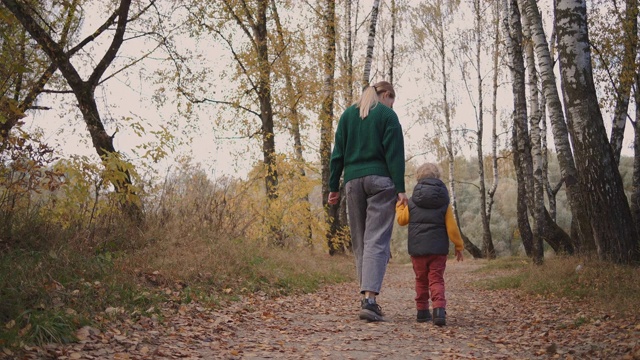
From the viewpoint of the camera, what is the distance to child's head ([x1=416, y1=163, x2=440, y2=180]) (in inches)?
246

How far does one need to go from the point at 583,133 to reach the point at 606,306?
10.9ft

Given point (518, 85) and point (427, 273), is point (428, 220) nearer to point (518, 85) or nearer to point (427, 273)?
point (427, 273)

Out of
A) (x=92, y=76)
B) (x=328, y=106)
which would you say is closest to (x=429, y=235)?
(x=92, y=76)

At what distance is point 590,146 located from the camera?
841 centimetres

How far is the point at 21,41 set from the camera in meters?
8.29

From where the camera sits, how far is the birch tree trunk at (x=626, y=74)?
13195 millimetres

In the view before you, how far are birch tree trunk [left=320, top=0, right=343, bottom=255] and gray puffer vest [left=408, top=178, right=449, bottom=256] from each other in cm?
1147

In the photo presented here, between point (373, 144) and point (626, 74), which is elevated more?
point (626, 74)

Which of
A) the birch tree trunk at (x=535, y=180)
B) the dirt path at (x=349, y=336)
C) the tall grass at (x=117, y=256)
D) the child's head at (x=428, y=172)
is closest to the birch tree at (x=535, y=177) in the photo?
the birch tree trunk at (x=535, y=180)

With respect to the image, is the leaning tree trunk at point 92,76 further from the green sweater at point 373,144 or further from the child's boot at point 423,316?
the child's boot at point 423,316

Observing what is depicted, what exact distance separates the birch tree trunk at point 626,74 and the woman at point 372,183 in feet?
31.9

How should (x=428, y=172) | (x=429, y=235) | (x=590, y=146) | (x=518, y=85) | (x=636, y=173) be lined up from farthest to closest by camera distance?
(x=518, y=85)
(x=636, y=173)
(x=590, y=146)
(x=428, y=172)
(x=429, y=235)

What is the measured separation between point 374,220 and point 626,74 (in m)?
10.2

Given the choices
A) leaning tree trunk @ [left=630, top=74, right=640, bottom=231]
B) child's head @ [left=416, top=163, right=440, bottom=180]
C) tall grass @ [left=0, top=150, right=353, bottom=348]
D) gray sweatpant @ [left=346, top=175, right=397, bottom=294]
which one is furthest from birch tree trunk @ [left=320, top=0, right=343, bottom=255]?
gray sweatpant @ [left=346, top=175, right=397, bottom=294]
